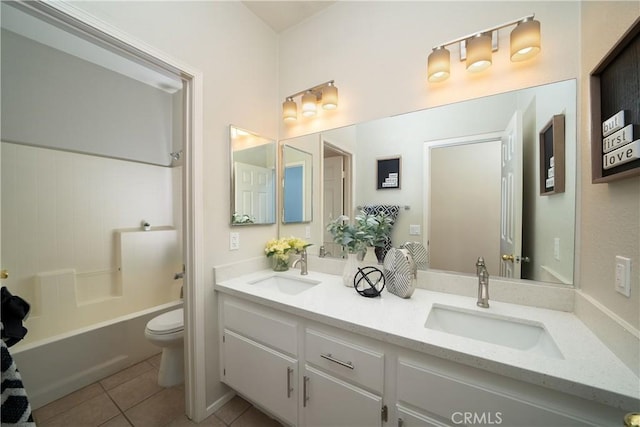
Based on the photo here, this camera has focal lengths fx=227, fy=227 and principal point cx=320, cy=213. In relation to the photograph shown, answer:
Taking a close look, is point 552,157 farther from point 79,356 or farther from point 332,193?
point 79,356

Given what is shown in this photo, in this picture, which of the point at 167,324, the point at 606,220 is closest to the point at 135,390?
the point at 167,324

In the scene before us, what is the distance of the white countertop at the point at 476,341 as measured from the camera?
615 millimetres

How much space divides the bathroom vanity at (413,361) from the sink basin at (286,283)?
0.15 metres

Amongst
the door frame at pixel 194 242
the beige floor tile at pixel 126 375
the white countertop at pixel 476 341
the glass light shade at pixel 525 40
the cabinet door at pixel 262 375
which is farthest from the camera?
the beige floor tile at pixel 126 375

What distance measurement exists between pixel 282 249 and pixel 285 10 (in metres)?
1.79

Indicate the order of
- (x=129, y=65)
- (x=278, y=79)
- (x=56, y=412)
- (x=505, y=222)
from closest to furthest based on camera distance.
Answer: (x=505, y=222), (x=56, y=412), (x=278, y=79), (x=129, y=65)

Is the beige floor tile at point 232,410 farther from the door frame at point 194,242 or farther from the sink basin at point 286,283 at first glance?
the sink basin at point 286,283

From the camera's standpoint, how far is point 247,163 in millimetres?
1683

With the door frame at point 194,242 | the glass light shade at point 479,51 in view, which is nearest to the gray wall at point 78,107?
the door frame at point 194,242

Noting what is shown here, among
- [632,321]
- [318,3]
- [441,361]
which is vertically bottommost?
[441,361]

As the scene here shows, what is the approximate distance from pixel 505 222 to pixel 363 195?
2.56 feet

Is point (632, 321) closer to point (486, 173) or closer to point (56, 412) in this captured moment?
point (486, 173)

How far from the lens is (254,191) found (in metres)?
1.74

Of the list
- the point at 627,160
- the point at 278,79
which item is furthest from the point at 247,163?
the point at 627,160
